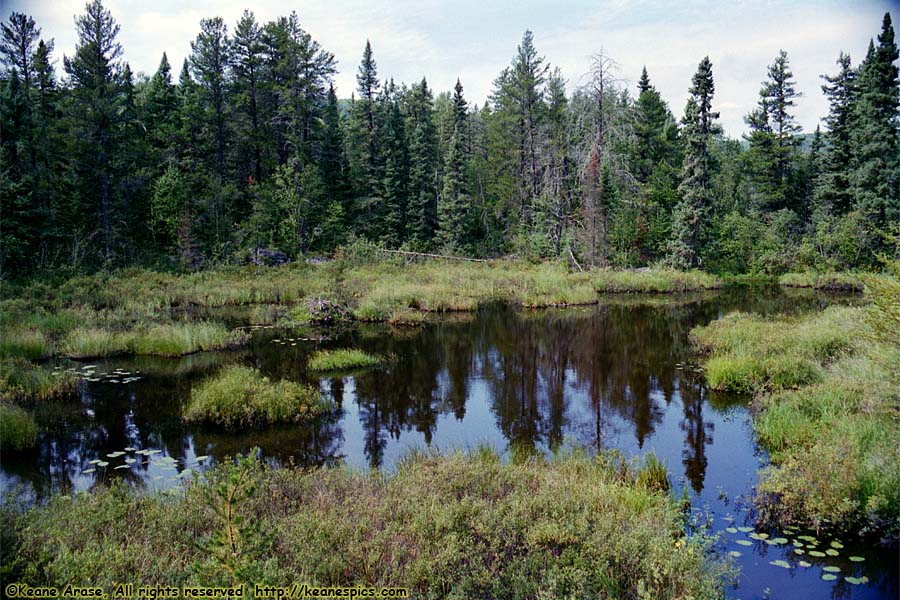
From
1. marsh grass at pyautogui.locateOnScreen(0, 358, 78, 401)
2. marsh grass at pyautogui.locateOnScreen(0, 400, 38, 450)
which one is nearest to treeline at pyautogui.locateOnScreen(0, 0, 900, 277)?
marsh grass at pyautogui.locateOnScreen(0, 358, 78, 401)

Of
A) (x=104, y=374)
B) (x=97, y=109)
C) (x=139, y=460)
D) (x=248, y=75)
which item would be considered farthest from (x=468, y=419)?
(x=248, y=75)

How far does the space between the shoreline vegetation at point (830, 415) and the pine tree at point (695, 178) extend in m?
23.5

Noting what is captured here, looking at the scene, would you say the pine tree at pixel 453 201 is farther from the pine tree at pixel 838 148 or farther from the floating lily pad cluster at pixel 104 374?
the floating lily pad cluster at pixel 104 374

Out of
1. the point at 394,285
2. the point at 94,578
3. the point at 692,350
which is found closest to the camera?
the point at 94,578

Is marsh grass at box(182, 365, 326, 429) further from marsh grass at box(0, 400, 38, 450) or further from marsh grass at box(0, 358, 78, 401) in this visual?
marsh grass at box(0, 358, 78, 401)

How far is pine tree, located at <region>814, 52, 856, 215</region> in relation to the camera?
4097 cm

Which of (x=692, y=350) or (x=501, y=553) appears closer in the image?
(x=501, y=553)

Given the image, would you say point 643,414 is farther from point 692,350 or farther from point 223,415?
point 223,415

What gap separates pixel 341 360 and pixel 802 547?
37.0 feet

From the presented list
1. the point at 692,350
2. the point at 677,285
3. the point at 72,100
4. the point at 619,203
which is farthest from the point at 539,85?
the point at 692,350

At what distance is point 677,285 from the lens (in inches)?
1364

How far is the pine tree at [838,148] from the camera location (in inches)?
1613

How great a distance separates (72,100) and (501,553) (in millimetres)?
42248

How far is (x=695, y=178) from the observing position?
37188 mm
